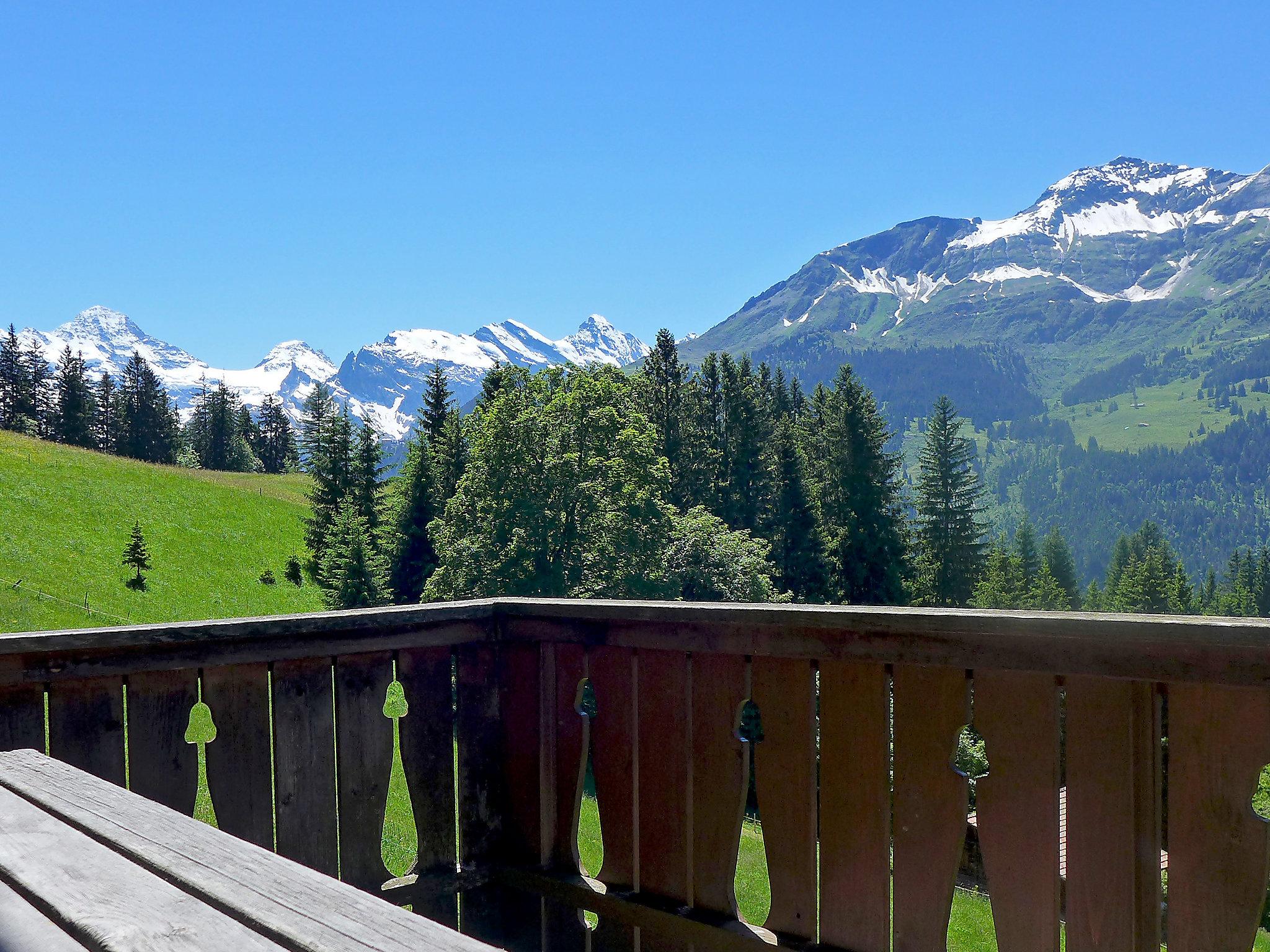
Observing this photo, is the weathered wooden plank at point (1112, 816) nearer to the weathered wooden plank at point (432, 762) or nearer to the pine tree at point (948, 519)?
the weathered wooden plank at point (432, 762)

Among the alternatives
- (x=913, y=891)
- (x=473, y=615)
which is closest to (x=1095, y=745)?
(x=913, y=891)

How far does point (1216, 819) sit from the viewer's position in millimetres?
1683

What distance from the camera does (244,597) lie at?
108ft

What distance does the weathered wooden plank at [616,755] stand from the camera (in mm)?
2766

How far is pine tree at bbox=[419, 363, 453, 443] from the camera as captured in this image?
42.2 m

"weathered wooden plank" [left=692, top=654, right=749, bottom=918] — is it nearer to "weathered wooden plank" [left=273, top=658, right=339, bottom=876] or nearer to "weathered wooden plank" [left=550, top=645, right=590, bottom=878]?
"weathered wooden plank" [left=550, top=645, right=590, bottom=878]

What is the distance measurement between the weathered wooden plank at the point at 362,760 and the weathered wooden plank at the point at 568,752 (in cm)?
54

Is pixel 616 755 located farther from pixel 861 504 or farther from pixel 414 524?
pixel 861 504

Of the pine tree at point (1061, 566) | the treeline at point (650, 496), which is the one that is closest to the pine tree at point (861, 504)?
the treeline at point (650, 496)

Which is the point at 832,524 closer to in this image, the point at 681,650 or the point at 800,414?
the point at 800,414

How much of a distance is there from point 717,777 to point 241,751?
139 cm

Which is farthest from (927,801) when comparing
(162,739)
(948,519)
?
(948,519)

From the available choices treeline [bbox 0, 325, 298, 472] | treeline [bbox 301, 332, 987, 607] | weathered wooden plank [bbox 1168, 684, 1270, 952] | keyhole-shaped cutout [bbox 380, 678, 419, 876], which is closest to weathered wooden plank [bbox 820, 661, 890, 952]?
weathered wooden plank [bbox 1168, 684, 1270, 952]

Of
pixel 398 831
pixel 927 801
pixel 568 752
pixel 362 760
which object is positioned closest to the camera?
pixel 927 801
